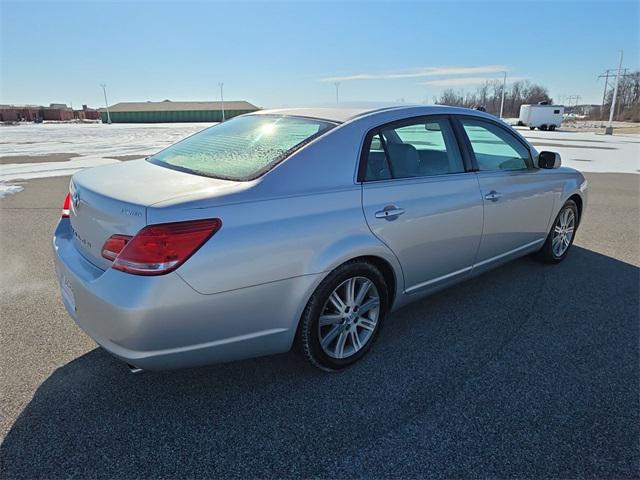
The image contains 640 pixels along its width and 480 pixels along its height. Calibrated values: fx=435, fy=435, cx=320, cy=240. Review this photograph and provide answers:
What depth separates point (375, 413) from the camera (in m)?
2.39

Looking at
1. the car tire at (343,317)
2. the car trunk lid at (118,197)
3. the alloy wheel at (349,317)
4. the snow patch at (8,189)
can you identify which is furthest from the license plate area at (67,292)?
the snow patch at (8,189)

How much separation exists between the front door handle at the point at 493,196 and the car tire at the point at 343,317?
48.0 inches

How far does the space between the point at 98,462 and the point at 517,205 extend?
138 inches

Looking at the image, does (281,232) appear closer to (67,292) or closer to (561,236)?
(67,292)

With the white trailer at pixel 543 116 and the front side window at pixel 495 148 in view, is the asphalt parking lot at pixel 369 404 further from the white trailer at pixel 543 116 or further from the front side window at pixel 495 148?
the white trailer at pixel 543 116

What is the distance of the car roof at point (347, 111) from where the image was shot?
9.41ft

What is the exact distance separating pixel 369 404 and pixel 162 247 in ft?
4.68

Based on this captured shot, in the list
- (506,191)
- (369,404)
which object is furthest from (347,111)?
(369,404)

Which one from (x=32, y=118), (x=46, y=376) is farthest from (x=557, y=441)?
(x=32, y=118)

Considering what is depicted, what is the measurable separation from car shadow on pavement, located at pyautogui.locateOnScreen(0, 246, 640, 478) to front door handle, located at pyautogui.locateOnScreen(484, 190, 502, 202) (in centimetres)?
98

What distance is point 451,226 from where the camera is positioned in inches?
123

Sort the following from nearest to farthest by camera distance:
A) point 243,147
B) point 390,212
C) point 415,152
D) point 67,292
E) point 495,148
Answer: point 67,292 → point 390,212 → point 243,147 → point 415,152 → point 495,148

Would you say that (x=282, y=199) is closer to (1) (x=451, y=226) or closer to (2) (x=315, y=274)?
(2) (x=315, y=274)

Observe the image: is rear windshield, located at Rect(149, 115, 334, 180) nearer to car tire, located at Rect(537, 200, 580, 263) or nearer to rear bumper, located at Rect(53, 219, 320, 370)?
rear bumper, located at Rect(53, 219, 320, 370)
